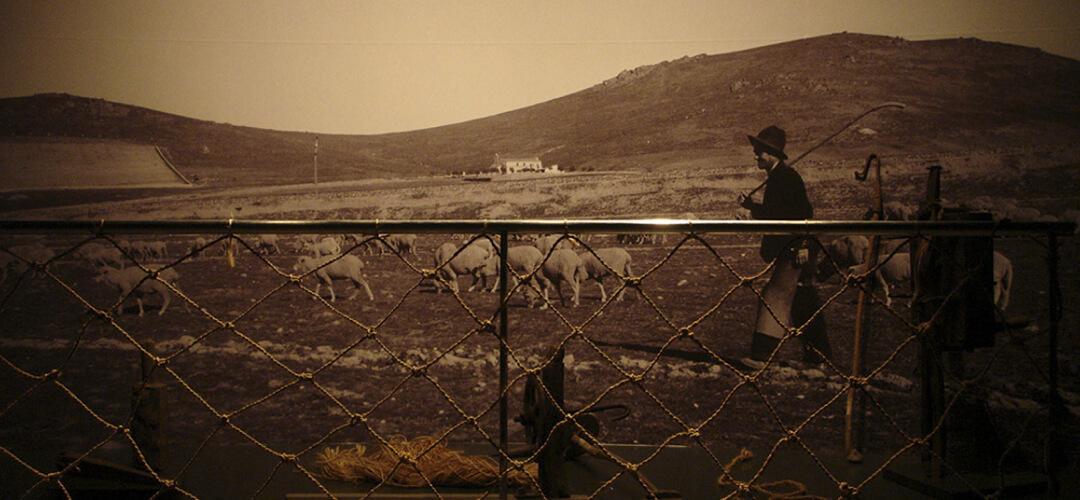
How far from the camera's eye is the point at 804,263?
178 inches

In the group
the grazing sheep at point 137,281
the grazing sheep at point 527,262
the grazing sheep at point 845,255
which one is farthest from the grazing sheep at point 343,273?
the grazing sheep at point 845,255

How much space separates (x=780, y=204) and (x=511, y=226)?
2.93m

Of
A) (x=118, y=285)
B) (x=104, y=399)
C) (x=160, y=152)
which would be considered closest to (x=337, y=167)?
(x=160, y=152)

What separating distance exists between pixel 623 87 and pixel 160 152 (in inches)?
132

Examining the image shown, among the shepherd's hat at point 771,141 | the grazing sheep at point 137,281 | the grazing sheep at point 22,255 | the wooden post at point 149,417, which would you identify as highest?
the shepherd's hat at point 771,141

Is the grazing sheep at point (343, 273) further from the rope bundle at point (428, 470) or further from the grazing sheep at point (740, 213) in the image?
the grazing sheep at point (740, 213)

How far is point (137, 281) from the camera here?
453 centimetres

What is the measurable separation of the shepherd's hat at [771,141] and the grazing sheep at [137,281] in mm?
3966

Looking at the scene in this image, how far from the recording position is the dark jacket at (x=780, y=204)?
15.0 feet

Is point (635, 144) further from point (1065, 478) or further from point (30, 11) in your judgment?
point (30, 11)

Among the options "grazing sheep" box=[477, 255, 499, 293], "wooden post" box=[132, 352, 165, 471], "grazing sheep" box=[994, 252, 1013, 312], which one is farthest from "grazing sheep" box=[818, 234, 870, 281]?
"wooden post" box=[132, 352, 165, 471]

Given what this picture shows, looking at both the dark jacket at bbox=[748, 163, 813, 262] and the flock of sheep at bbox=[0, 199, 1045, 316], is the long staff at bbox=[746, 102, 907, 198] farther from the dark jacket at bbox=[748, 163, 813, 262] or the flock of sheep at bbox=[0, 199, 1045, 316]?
the flock of sheep at bbox=[0, 199, 1045, 316]

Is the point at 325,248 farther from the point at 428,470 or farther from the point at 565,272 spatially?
the point at 428,470

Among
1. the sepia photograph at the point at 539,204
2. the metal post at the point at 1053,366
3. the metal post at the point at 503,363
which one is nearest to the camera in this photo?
the metal post at the point at 503,363
